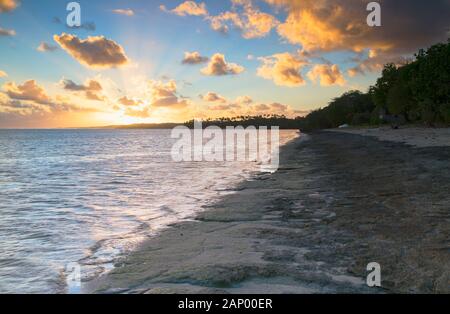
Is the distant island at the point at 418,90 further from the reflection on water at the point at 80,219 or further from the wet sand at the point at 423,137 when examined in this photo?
the reflection on water at the point at 80,219

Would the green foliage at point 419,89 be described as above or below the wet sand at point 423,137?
above

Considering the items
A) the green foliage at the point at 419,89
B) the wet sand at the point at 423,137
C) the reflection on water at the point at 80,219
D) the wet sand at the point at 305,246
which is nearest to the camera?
the wet sand at the point at 305,246

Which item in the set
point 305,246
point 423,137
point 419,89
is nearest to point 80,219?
point 305,246

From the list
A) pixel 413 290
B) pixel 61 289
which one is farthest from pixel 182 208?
pixel 413 290

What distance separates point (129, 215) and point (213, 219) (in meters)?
3.40

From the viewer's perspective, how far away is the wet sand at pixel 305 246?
594cm

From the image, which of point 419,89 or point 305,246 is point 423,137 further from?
point 305,246

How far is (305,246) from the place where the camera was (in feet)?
25.6

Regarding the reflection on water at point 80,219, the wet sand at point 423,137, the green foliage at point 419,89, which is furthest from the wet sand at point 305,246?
the green foliage at point 419,89

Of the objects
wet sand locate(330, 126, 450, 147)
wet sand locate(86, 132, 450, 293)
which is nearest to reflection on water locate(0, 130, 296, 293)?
wet sand locate(86, 132, 450, 293)

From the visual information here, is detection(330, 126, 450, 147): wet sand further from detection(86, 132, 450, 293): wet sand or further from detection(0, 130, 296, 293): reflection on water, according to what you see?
detection(86, 132, 450, 293): wet sand

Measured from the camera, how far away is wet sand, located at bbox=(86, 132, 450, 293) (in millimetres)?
5938

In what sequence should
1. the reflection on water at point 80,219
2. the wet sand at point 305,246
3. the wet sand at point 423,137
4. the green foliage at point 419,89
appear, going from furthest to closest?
1. the green foliage at point 419,89
2. the wet sand at point 423,137
3. the reflection on water at point 80,219
4. the wet sand at point 305,246

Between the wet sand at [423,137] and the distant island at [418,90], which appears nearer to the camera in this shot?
the wet sand at [423,137]
